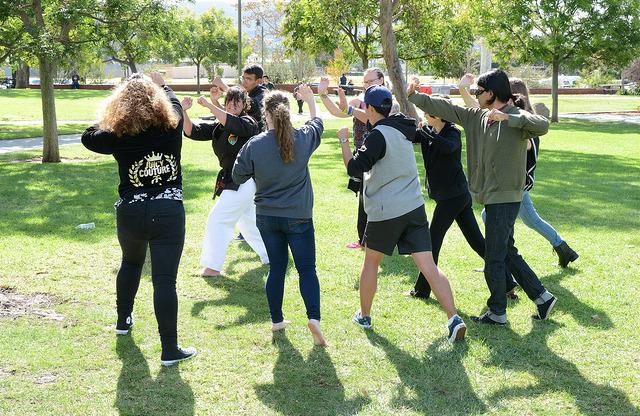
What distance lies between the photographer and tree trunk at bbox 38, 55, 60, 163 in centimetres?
1536

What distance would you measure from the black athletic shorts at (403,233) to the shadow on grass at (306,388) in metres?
0.87

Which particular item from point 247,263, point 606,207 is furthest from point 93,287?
point 606,207

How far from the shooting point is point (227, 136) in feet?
22.7

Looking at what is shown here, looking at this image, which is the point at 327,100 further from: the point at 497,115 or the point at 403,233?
the point at 497,115

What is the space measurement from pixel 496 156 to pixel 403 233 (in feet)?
2.93

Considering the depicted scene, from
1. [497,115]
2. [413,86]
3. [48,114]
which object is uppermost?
[413,86]

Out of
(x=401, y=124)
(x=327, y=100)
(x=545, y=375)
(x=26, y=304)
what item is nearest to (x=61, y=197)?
(x=26, y=304)

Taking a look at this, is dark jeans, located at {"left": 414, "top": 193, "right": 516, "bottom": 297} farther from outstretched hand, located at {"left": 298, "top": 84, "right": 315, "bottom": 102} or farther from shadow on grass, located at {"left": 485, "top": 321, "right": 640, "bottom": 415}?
outstretched hand, located at {"left": 298, "top": 84, "right": 315, "bottom": 102}

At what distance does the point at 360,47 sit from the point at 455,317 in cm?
2280

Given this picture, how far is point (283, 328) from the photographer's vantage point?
574 centimetres

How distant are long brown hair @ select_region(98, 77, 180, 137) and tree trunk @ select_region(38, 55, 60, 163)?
11369 millimetres

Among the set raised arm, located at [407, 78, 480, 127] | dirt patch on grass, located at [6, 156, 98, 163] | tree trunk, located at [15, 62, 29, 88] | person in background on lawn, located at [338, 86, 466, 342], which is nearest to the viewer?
person in background on lawn, located at [338, 86, 466, 342]

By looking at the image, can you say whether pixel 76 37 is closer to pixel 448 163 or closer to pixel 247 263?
pixel 247 263

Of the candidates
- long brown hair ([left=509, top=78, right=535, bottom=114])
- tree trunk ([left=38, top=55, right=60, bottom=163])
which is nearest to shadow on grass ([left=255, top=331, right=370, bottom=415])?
long brown hair ([left=509, top=78, right=535, bottom=114])
